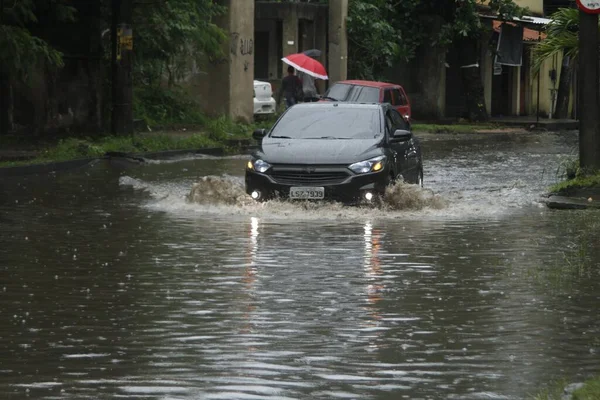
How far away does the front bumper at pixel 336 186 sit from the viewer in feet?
57.8

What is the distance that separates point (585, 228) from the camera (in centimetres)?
1598

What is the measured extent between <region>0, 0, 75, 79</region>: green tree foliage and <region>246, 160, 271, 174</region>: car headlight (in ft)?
28.6

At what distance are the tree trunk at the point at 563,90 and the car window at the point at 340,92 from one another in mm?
20701

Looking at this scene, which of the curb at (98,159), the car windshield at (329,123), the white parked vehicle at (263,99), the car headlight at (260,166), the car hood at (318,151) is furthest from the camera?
the white parked vehicle at (263,99)

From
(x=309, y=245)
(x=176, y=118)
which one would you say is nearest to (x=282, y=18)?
(x=176, y=118)

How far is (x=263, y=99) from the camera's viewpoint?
43250mm

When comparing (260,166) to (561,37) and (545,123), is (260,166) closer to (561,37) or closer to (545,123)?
(561,37)

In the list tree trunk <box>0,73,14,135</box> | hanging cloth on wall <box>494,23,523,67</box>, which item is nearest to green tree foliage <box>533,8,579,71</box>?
tree trunk <box>0,73,14,135</box>

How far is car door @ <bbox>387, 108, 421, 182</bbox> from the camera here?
19234 millimetres

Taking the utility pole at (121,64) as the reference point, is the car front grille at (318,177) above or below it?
Result: below

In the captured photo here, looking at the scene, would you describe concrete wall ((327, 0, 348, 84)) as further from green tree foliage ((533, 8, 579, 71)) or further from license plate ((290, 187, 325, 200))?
license plate ((290, 187, 325, 200))

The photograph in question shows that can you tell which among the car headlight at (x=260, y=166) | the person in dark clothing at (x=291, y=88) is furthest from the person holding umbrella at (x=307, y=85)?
the car headlight at (x=260, y=166)

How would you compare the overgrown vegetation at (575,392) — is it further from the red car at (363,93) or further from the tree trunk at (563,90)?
the tree trunk at (563,90)

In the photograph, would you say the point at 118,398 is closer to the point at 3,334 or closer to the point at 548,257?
the point at 3,334
